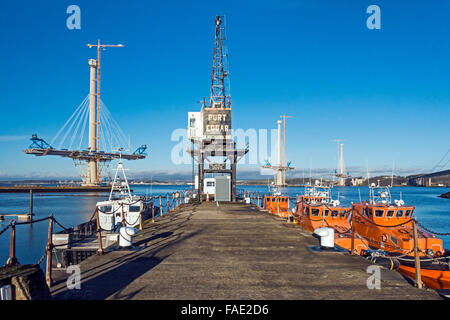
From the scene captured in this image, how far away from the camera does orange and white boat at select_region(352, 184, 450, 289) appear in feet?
47.2

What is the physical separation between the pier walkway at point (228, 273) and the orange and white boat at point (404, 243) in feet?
16.0

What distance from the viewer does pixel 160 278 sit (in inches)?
245

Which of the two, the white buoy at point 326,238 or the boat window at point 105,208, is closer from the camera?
the white buoy at point 326,238

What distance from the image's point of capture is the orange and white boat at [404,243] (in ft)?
47.2

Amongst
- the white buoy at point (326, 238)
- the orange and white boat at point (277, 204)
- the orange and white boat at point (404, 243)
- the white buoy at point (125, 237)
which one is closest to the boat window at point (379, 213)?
the orange and white boat at point (404, 243)

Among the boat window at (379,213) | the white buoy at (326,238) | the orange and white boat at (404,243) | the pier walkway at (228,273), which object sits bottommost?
the orange and white boat at (404,243)

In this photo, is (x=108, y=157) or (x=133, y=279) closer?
(x=133, y=279)

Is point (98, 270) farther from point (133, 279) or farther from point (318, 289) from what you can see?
point (318, 289)

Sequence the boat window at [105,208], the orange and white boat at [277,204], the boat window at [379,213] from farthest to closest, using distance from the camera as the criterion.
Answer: the orange and white boat at [277,204], the boat window at [105,208], the boat window at [379,213]

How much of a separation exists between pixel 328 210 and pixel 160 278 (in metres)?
19.0

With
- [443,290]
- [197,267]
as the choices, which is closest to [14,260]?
[197,267]

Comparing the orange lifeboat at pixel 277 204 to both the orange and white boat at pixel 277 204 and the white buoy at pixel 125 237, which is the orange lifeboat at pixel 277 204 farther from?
the white buoy at pixel 125 237

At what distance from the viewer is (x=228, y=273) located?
661cm

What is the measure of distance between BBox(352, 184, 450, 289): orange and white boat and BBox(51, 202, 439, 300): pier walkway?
4.87m
